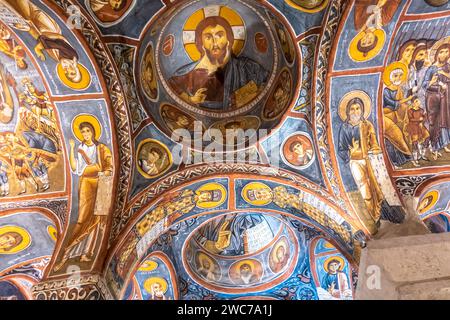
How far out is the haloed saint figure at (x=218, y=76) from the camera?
37.6ft

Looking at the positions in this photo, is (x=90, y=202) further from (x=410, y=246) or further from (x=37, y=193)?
(x=410, y=246)

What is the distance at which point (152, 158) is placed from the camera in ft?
35.6

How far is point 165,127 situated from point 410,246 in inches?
213

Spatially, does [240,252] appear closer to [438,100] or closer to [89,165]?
[89,165]

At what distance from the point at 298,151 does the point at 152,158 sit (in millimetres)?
2882

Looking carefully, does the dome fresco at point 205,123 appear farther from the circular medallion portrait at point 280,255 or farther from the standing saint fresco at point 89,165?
the circular medallion portrait at point 280,255

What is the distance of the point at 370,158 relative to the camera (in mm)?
10188

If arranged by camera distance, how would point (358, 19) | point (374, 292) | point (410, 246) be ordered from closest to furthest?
point (374, 292) < point (410, 246) < point (358, 19)

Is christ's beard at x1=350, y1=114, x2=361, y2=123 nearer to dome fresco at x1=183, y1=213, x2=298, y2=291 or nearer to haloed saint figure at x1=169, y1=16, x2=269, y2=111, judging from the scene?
haloed saint figure at x1=169, y1=16, x2=269, y2=111

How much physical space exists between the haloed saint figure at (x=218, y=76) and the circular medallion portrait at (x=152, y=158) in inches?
50.6

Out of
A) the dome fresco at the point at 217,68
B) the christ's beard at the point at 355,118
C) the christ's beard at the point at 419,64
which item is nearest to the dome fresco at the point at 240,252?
the dome fresco at the point at 217,68

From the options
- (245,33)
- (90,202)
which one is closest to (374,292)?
(90,202)

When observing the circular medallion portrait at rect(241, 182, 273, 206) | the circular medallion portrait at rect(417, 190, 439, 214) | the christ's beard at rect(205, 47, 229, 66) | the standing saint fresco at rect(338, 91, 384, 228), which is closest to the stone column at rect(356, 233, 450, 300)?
the standing saint fresco at rect(338, 91, 384, 228)

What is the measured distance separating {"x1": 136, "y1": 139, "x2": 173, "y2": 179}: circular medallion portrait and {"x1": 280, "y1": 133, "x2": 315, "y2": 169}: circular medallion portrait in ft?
7.57
